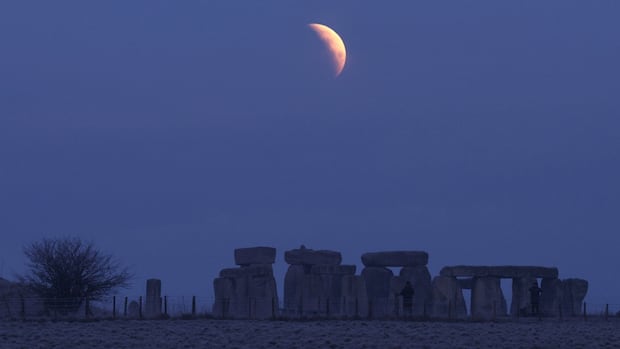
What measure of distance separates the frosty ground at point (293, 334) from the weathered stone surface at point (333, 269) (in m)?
11.2

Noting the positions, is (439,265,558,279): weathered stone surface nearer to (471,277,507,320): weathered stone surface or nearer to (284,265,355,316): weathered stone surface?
(471,277,507,320): weathered stone surface

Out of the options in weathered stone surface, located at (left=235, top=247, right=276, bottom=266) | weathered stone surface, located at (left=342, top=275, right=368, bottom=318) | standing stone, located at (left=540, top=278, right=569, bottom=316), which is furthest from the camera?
weathered stone surface, located at (left=235, top=247, right=276, bottom=266)

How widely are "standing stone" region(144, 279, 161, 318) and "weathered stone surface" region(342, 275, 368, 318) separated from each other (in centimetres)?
687

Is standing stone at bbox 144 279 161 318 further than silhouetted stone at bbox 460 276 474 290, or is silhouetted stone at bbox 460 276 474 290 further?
silhouetted stone at bbox 460 276 474 290

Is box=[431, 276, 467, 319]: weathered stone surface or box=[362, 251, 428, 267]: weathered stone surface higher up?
box=[362, 251, 428, 267]: weathered stone surface

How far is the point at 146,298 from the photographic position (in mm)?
53938

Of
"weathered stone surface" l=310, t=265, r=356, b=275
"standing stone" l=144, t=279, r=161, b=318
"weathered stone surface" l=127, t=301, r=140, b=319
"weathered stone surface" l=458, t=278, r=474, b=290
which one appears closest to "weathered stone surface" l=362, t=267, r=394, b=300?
"weathered stone surface" l=310, t=265, r=356, b=275

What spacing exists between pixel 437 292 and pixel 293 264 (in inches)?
242

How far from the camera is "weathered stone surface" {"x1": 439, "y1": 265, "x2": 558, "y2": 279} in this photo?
5422 cm

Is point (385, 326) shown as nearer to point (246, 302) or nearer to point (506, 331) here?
point (506, 331)

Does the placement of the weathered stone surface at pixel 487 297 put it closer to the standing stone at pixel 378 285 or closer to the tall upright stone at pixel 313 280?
the standing stone at pixel 378 285

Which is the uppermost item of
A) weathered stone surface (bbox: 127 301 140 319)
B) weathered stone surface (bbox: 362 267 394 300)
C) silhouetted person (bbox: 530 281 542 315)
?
weathered stone surface (bbox: 362 267 394 300)

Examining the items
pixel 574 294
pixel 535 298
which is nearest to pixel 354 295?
pixel 535 298

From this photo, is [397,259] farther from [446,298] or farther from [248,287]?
[248,287]
